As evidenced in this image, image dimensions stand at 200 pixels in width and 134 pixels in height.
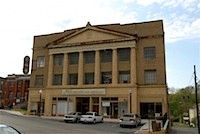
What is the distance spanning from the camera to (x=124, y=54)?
4647 centimetres

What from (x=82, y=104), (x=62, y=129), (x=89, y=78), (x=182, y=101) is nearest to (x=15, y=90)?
(x=82, y=104)

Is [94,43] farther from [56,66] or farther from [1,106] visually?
[1,106]

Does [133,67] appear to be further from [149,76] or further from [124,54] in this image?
[124,54]

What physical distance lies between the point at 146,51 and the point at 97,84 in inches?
398

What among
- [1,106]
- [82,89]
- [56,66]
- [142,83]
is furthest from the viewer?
[1,106]

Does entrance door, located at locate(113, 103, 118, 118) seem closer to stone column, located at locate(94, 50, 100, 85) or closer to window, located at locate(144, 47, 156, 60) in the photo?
stone column, located at locate(94, 50, 100, 85)

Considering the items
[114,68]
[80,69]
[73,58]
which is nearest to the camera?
[114,68]

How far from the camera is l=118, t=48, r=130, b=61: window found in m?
46.2

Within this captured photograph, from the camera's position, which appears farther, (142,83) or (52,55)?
(52,55)

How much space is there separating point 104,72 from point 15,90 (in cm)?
5276

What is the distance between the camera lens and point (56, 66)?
171 ft

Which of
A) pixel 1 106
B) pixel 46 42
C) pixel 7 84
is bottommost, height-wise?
pixel 1 106

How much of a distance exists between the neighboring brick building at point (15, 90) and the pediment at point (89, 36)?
4204 cm

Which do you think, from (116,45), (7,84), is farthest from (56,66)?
(7,84)
